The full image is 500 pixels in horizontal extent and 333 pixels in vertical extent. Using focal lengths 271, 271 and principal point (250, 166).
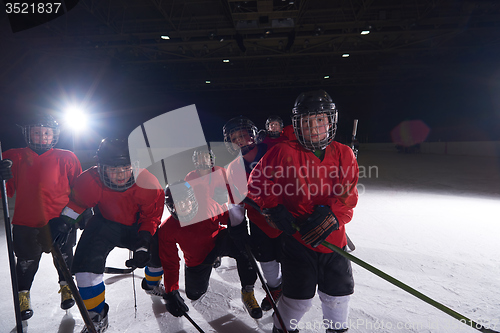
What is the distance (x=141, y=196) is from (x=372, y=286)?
201 cm

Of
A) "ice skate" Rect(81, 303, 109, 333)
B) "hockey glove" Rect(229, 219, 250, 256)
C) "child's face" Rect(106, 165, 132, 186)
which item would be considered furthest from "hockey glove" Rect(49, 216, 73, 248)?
"hockey glove" Rect(229, 219, 250, 256)

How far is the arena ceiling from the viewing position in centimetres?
859

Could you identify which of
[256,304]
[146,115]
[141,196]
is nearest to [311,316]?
[256,304]

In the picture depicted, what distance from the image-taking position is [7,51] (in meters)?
9.31

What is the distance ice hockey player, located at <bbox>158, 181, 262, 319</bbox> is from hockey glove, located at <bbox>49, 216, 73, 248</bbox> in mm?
692

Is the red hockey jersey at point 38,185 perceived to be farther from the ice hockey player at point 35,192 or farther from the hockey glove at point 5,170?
the hockey glove at point 5,170

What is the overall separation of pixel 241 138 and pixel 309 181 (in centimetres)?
102

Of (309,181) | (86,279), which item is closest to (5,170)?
(86,279)

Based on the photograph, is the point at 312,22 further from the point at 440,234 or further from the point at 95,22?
the point at 440,234

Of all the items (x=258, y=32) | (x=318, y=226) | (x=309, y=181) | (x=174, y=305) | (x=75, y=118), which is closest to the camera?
(x=318, y=226)

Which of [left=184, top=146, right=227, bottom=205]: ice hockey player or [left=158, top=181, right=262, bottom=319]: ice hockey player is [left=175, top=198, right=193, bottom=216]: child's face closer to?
[left=158, top=181, right=262, bottom=319]: ice hockey player

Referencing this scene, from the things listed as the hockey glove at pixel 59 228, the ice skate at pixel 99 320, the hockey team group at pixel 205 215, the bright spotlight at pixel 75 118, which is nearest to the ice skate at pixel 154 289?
the hockey team group at pixel 205 215

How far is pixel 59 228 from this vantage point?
204 cm

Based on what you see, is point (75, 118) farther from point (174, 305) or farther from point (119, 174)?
point (174, 305)
